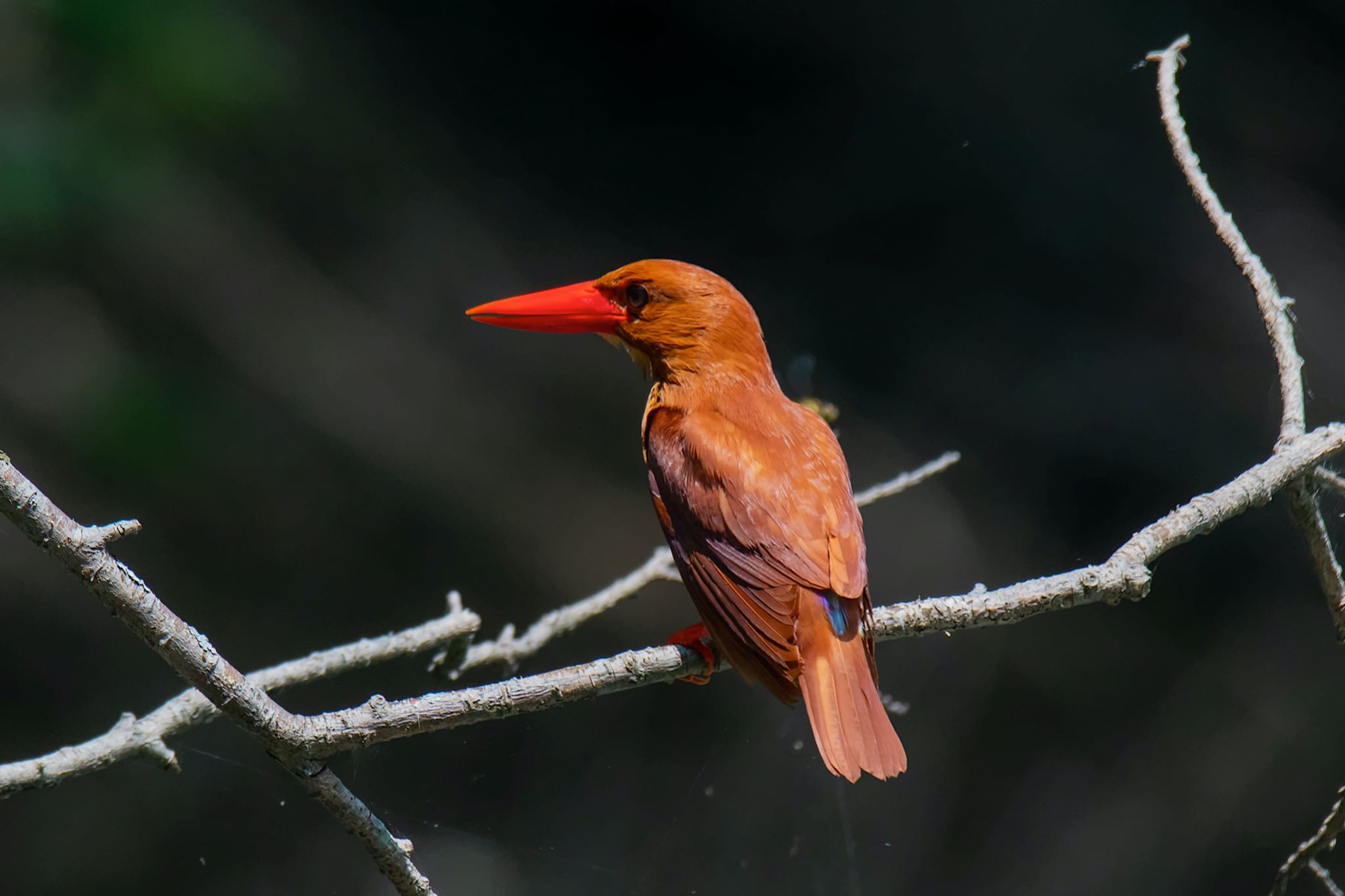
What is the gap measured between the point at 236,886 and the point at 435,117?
2.19m

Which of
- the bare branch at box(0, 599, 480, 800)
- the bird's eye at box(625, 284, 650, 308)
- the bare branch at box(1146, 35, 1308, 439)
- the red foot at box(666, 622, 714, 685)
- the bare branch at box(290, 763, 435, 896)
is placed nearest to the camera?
the bare branch at box(290, 763, 435, 896)

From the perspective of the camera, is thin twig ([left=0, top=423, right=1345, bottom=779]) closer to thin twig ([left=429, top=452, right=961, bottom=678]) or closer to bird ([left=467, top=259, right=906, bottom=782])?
bird ([left=467, top=259, right=906, bottom=782])

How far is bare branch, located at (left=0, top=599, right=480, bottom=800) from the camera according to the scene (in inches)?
61.6

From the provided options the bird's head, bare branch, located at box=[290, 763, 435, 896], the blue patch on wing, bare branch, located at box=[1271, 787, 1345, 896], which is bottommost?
bare branch, located at box=[1271, 787, 1345, 896]

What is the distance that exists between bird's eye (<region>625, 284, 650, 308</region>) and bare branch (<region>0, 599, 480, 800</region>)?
67 cm

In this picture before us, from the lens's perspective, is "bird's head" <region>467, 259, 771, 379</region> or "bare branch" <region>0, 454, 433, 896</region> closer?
"bare branch" <region>0, 454, 433, 896</region>

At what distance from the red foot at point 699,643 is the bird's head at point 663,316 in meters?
0.59

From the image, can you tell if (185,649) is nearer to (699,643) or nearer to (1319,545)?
(699,643)

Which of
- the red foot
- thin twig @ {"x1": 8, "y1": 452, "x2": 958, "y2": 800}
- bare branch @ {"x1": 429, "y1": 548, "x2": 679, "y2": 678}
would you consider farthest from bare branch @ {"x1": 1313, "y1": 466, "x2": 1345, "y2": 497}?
bare branch @ {"x1": 429, "y1": 548, "x2": 679, "y2": 678}

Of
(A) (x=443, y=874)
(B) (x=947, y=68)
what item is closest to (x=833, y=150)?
(B) (x=947, y=68)

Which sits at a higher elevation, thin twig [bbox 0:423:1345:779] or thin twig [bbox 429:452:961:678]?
thin twig [bbox 429:452:961:678]

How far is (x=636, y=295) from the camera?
2291 mm

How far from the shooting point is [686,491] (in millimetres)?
1890

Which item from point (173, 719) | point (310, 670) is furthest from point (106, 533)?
point (310, 670)
